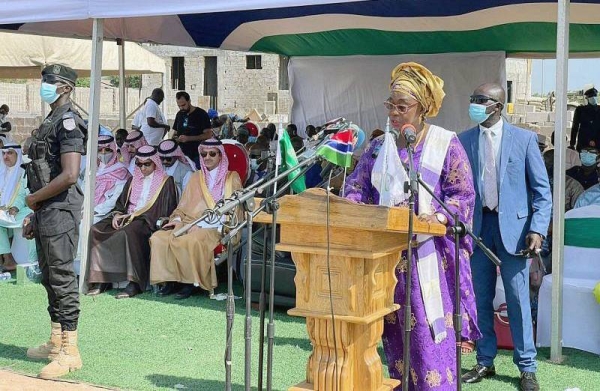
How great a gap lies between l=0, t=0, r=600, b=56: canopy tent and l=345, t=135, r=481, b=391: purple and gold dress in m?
3.98

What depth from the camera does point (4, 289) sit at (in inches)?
328

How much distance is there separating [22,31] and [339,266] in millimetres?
7829

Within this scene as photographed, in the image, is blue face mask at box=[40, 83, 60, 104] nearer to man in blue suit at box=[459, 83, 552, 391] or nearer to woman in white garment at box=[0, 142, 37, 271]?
man in blue suit at box=[459, 83, 552, 391]

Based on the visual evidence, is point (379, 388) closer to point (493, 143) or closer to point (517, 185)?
point (517, 185)

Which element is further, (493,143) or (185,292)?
(185,292)

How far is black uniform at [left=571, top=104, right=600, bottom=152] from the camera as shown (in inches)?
514

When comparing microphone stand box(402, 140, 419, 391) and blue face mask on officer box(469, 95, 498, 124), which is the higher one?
blue face mask on officer box(469, 95, 498, 124)

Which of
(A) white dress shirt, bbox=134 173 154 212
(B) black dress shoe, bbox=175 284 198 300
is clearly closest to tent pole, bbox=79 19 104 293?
(A) white dress shirt, bbox=134 173 154 212

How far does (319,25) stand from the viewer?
10992 mm

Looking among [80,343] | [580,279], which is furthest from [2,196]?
[580,279]

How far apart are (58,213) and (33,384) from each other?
3.62 feet

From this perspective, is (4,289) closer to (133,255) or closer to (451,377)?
(133,255)

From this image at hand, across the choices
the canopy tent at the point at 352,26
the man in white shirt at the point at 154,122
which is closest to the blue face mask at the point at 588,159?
the canopy tent at the point at 352,26

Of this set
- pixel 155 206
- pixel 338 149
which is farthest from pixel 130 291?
pixel 338 149
